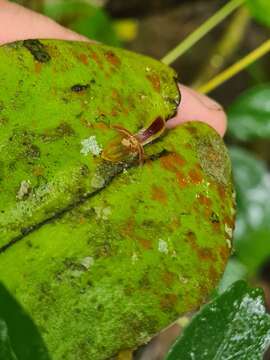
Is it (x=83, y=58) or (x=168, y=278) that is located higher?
(x=83, y=58)

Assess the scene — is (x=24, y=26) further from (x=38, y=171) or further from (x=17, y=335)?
(x=17, y=335)

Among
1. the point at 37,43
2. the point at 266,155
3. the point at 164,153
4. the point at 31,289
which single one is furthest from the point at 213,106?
the point at 266,155

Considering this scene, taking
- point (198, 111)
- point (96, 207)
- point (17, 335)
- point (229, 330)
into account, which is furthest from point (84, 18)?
point (17, 335)

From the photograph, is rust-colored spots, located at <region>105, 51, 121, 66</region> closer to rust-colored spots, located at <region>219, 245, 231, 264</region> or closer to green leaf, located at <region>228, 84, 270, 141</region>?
rust-colored spots, located at <region>219, 245, 231, 264</region>

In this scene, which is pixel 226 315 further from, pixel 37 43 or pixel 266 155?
pixel 266 155

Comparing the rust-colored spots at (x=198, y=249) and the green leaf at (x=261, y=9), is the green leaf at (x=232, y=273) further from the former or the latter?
the green leaf at (x=261, y=9)

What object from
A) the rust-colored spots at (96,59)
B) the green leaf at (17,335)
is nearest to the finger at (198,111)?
the rust-colored spots at (96,59)
